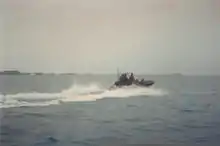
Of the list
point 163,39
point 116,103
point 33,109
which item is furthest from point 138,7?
A: point 33,109

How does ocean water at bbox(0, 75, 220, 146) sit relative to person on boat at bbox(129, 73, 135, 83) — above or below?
below

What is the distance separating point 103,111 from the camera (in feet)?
5.26

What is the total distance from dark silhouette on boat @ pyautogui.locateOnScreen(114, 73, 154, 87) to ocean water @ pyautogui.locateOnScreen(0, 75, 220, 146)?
2 centimetres

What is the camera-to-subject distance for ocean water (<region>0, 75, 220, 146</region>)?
1570mm

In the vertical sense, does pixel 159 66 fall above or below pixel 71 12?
below

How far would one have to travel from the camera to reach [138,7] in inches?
65.2

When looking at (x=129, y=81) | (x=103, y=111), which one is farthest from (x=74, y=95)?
(x=129, y=81)

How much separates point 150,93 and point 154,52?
0.19 meters

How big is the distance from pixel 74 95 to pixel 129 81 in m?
0.25

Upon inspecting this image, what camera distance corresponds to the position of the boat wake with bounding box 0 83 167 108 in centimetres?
158

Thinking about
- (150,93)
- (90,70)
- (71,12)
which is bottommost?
(150,93)

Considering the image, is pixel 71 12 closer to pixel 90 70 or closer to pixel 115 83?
pixel 90 70

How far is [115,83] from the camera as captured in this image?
1616 millimetres

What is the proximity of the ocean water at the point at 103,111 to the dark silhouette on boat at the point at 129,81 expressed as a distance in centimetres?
2
